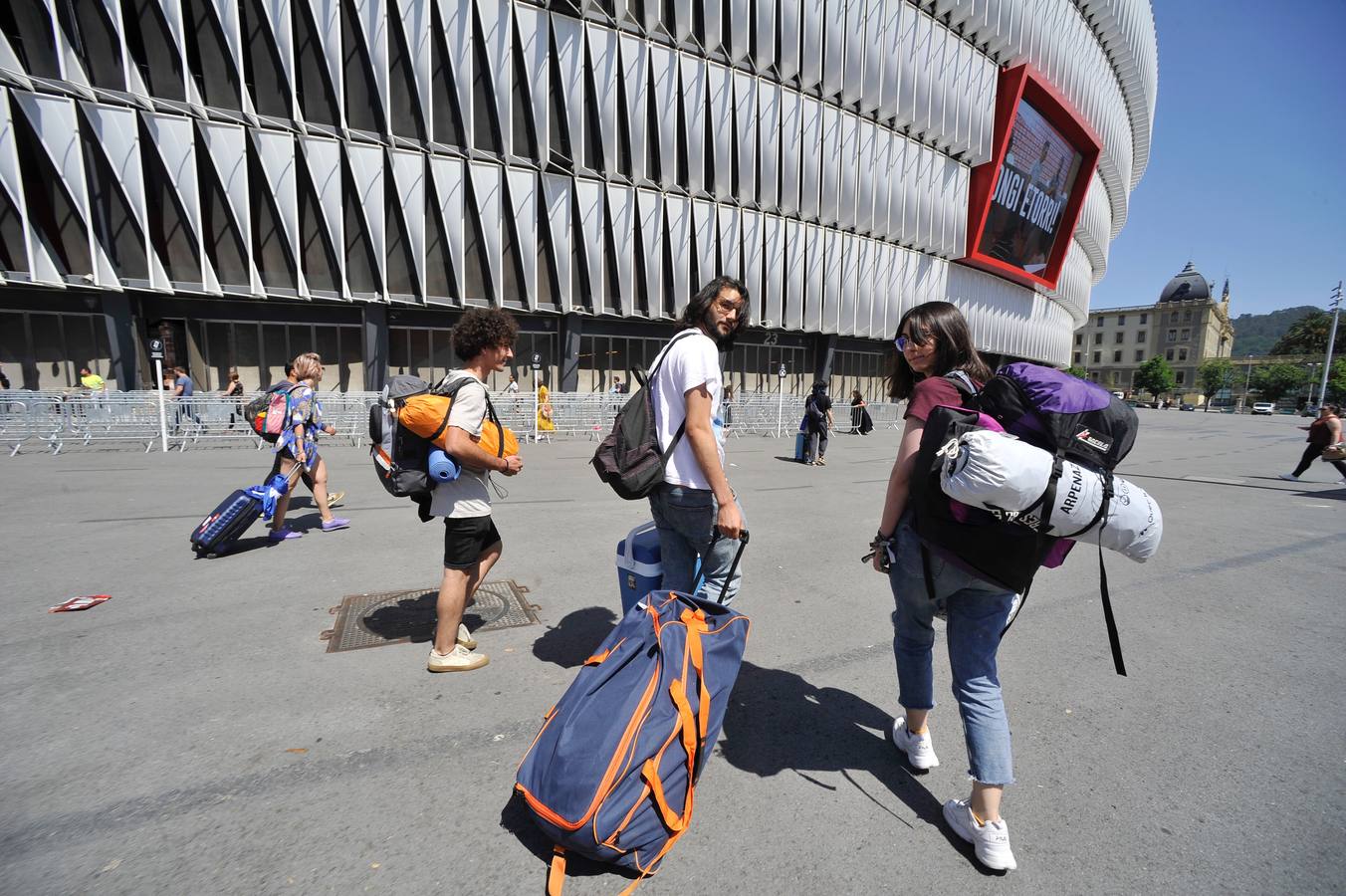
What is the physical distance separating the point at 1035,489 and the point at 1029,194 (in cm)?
4469

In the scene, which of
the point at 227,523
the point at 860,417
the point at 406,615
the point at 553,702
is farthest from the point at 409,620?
the point at 860,417

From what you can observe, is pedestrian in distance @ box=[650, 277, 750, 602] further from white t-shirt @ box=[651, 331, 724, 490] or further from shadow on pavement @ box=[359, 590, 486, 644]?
shadow on pavement @ box=[359, 590, 486, 644]

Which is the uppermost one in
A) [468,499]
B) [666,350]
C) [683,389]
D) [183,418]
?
[666,350]

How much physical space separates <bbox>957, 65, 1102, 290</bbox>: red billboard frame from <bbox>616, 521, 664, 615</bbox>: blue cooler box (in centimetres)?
3835

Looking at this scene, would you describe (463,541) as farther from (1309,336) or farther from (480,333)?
(1309,336)

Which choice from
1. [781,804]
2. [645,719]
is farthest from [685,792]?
[781,804]

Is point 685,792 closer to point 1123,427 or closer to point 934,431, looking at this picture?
point 934,431

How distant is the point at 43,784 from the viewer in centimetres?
241

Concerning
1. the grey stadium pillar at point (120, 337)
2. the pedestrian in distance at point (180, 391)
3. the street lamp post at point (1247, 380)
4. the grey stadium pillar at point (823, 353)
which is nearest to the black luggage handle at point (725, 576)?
the pedestrian in distance at point (180, 391)

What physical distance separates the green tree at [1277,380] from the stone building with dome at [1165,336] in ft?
32.8

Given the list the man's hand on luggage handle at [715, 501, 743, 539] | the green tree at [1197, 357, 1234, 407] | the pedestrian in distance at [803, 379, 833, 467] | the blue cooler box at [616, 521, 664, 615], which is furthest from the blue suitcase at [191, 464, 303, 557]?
the green tree at [1197, 357, 1234, 407]

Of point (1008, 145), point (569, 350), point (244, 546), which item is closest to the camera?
point (244, 546)

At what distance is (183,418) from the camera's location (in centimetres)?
1349

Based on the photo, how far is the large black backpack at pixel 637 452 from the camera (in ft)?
8.66
